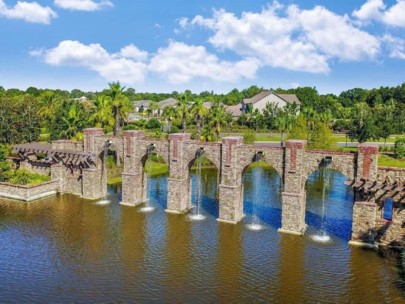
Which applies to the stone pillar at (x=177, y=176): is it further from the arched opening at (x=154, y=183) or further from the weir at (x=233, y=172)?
the arched opening at (x=154, y=183)

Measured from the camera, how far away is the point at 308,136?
205ft

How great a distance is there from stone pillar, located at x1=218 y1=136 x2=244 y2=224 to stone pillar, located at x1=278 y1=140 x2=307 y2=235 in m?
4.06

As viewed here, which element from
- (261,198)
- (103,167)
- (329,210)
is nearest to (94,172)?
(103,167)

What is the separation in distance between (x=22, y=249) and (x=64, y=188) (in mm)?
15341

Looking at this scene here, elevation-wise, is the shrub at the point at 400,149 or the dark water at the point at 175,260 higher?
the shrub at the point at 400,149

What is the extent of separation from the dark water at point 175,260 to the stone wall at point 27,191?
1829 millimetres

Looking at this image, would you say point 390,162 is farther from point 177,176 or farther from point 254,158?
point 177,176

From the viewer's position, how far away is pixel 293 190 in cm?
3133

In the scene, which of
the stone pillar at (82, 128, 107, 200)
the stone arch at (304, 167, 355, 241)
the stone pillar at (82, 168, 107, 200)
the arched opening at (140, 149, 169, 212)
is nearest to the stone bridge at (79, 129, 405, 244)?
the stone pillar at (82, 128, 107, 200)

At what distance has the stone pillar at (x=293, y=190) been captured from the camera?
30875mm

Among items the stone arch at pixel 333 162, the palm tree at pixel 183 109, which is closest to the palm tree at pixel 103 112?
the palm tree at pixel 183 109

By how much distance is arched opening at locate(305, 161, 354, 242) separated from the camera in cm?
3089

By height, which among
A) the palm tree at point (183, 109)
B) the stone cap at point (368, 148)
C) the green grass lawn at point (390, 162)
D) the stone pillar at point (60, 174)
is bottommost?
the stone pillar at point (60, 174)

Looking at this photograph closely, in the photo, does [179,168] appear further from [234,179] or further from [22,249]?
[22,249]
